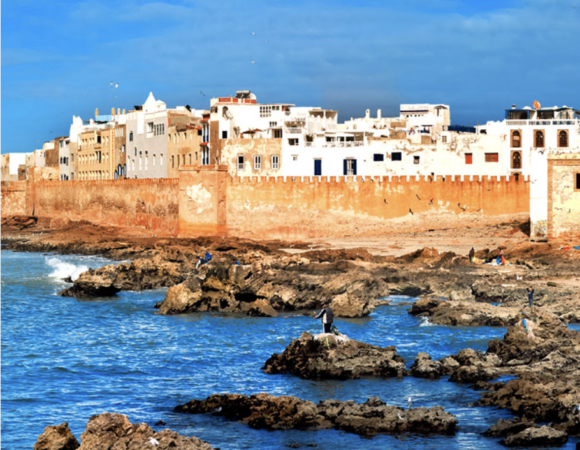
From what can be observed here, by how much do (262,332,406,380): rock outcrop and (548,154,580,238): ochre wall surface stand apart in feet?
60.3

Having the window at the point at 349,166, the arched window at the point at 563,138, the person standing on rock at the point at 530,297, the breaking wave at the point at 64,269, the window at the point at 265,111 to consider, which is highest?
the window at the point at 265,111

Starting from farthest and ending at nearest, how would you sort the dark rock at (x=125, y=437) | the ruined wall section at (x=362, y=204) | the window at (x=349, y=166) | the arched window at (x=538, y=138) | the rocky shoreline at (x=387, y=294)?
1. the window at (x=349, y=166)
2. the arched window at (x=538, y=138)
3. the ruined wall section at (x=362, y=204)
4. the rocky shoreline at (x=387, y=294)
5. the dark rock at (x=125, y=437)

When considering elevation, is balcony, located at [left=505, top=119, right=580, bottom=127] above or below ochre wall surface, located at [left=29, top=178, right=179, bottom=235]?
above

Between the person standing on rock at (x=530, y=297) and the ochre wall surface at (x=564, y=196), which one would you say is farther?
the ochre wall surface at (x=564, y=196)

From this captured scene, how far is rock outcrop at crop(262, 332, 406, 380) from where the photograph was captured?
60.1ft

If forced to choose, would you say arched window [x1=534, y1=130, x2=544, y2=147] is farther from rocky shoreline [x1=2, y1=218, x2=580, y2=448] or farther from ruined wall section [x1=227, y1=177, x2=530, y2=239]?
rocky shoreline [x1=2, y1=218, x2=580, y2=448]

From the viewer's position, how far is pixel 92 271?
104ft

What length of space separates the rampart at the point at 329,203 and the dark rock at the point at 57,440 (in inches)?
1224

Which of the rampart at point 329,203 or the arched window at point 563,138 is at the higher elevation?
the arched window at point 563,138

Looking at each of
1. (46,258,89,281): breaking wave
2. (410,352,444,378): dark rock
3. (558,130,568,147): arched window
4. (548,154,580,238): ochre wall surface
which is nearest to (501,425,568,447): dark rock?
(410,352,444,378): dark rock

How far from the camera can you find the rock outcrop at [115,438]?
12250 mm

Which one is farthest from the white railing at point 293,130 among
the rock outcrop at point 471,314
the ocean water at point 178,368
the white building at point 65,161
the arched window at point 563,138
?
the white building at point 65,161

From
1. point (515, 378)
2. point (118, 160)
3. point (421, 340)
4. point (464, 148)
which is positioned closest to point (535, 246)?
point (464, 148)

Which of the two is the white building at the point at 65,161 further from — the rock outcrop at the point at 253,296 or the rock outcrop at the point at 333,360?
the rock outcrop at the point at 333,360
